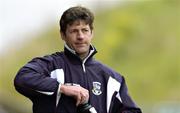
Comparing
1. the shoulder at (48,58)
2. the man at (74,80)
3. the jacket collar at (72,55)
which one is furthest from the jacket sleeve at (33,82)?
the jacket collar at (72,55)

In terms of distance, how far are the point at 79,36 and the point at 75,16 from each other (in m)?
0.15

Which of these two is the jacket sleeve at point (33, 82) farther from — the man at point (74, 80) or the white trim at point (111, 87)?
the white trim at point (111, 87)

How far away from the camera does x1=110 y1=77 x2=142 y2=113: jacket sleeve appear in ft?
23.6

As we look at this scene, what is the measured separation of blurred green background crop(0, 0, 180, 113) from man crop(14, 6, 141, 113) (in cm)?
3898

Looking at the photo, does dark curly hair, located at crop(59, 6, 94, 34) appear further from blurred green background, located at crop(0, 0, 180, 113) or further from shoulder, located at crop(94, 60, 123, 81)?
blurred green background, located at crop(0, 0, 180, 113)

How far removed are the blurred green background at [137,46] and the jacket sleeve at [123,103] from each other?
128 ft

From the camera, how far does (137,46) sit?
2250 inches

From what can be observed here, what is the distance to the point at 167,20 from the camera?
57781 mm

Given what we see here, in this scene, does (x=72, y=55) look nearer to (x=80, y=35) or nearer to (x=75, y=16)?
(x=80, y=35)

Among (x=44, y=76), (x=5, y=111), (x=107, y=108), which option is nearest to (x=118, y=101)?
(x=107, y=108)

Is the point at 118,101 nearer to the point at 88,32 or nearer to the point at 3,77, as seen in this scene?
the point at 88,32

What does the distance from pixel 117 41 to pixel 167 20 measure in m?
3.72

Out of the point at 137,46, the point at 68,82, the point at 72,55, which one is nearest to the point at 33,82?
the point at 68,82

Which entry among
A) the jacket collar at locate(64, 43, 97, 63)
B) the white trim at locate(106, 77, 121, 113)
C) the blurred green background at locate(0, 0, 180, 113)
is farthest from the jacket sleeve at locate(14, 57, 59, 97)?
the blurred green background at locate(0, 0, 180, 113)
